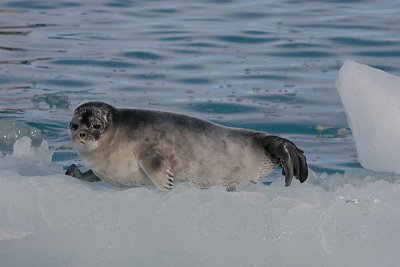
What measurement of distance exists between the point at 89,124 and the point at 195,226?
0.82 metres

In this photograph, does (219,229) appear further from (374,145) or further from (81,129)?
(374,145)

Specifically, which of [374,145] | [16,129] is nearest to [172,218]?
[374,145]

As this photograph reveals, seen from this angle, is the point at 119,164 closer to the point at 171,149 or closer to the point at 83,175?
the point at 171,149

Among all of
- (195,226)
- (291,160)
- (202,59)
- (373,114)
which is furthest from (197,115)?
(195,226)

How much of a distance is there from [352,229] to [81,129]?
1319 millimetres

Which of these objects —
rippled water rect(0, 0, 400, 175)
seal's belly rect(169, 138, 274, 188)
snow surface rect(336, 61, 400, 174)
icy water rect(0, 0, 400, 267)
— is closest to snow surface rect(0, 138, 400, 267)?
icy water rect(0, 0, 400, 267)

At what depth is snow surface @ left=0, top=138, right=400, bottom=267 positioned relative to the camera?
4621 mm

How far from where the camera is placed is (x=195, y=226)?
4.72 m

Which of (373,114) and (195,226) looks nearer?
(195,226)

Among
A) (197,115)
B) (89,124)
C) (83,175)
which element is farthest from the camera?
(197,115)

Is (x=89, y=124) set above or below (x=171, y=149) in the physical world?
above

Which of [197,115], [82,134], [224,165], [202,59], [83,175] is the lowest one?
[202,59]

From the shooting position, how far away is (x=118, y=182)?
5.33m

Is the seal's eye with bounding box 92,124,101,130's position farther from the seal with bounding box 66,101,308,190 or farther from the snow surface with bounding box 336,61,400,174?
the snow surface with bounding box 336,61,400,174
